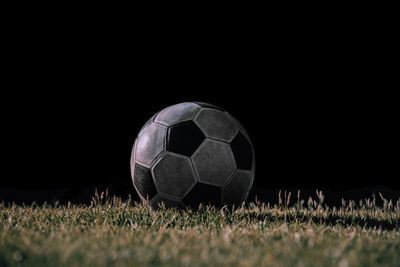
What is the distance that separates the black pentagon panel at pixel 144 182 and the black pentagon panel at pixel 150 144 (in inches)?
3.1

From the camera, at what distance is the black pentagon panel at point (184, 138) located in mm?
3773

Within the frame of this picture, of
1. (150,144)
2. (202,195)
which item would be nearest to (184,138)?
(150,144)

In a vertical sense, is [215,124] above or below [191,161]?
above

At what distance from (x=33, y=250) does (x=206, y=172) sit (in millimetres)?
1941

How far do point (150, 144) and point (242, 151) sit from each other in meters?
0.97

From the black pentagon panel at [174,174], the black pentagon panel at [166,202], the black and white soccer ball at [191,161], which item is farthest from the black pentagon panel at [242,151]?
the black pentagon panel at [166,202]

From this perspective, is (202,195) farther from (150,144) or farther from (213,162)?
(150,144)

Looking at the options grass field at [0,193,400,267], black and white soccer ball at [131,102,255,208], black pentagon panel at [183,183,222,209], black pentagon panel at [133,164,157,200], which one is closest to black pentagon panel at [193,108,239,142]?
black and white soccer ball at [131,102,255,208]

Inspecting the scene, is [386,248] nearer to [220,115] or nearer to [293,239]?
[293,239]

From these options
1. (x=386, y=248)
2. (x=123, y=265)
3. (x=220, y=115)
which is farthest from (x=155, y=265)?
(x=220, y=115)

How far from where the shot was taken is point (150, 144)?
3900 millimetres

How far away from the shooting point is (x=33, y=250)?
211 cm

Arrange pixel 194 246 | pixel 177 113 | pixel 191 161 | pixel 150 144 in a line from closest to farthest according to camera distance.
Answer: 1. pixel 194 246
2. pixel 191 161
3. pixel 150 144
4. pixel 177 113

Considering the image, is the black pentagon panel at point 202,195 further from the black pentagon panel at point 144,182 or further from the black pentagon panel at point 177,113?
→ the black pentagon panel at point 177,113
